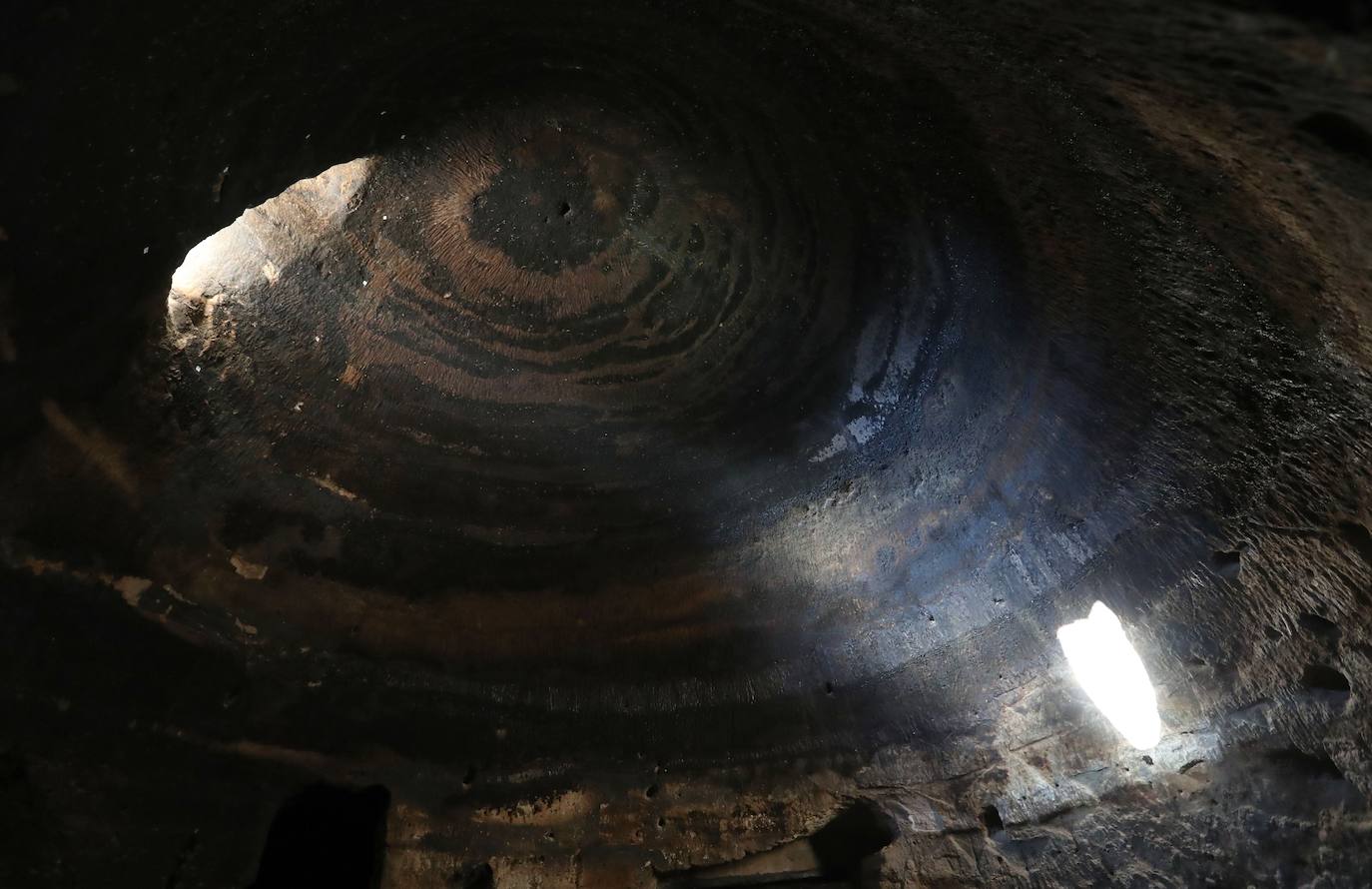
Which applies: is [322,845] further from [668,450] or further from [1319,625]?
[1319,625]

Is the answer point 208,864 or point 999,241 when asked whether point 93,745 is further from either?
point 999,241

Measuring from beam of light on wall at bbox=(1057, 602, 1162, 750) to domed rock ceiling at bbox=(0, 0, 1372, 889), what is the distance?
0.19 ft

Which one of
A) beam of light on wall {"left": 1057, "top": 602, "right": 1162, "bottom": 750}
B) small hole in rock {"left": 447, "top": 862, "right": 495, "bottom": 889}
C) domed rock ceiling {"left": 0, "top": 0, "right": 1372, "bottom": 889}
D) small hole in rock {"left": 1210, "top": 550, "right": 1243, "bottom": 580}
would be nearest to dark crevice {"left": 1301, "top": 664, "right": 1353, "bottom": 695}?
domed rock ceiling {"left": 0, "top": 0, "right": 1372, "bottom": 889}

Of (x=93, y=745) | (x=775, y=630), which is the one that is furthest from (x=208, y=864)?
(x=775, y=630)

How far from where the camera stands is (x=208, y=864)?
103 inches

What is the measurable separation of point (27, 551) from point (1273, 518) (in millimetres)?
3571

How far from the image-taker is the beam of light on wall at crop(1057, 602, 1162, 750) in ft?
9.34

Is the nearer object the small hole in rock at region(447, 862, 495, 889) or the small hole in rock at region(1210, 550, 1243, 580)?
the small hole in rock at region(1210, 550, 1243, 580)

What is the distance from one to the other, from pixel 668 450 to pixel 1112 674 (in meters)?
1.79

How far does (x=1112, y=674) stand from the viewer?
2908mm

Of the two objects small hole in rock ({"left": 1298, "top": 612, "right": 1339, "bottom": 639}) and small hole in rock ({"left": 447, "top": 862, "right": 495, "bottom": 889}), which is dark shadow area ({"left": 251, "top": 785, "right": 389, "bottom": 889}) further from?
small hole in rock ({"left": 1298, "top": 612, "right": 1339, "bottom": 639})

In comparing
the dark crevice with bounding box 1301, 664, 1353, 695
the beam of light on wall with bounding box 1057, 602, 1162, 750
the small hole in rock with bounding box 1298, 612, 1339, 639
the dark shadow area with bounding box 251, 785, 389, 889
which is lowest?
the dark crevice with bounding box 1301, 664, 1353, 695

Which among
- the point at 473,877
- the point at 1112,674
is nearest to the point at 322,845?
the point at 473,877

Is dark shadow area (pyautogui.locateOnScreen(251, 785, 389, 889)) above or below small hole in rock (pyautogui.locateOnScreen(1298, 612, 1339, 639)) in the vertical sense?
above
